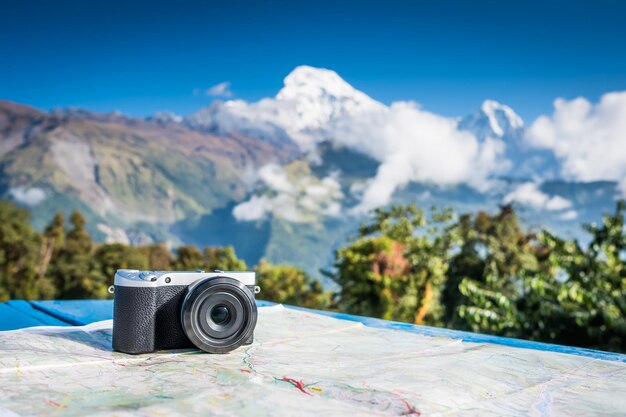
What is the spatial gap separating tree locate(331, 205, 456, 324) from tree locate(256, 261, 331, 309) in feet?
→ 19.2

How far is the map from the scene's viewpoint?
2.95 feet

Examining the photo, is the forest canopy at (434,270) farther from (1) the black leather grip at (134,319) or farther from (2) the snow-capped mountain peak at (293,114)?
(2) the snow-capped mountain peak at (293,114)

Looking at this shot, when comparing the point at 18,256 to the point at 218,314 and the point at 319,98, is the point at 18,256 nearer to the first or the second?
the point at 218,314

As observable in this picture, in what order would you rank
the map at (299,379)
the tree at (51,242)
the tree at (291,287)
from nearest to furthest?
1. the map at (299,379)
2. the tree at (51,242)
3. the tree at (291,287)

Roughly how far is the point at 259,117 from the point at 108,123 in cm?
2660

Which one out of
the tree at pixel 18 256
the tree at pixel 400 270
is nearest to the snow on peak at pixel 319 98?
the tree at pixel 18 256

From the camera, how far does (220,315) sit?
1308 mm

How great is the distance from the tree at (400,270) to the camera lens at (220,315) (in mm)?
9394

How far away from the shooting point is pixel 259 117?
340 ft

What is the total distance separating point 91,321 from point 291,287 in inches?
718

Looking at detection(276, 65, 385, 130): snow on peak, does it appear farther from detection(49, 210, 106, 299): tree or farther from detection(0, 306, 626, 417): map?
detection(0, 306, 626, 417): map

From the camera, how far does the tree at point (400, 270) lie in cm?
1091

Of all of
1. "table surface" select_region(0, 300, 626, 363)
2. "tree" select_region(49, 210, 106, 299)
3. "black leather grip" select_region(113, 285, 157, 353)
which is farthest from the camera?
"tree" select_region(49, 210, 106, 299)

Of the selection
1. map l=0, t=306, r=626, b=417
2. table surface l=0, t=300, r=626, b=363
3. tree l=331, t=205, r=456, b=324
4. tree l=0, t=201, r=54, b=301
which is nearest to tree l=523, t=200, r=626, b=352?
table surface l=0, t=300, r=626, b=363
